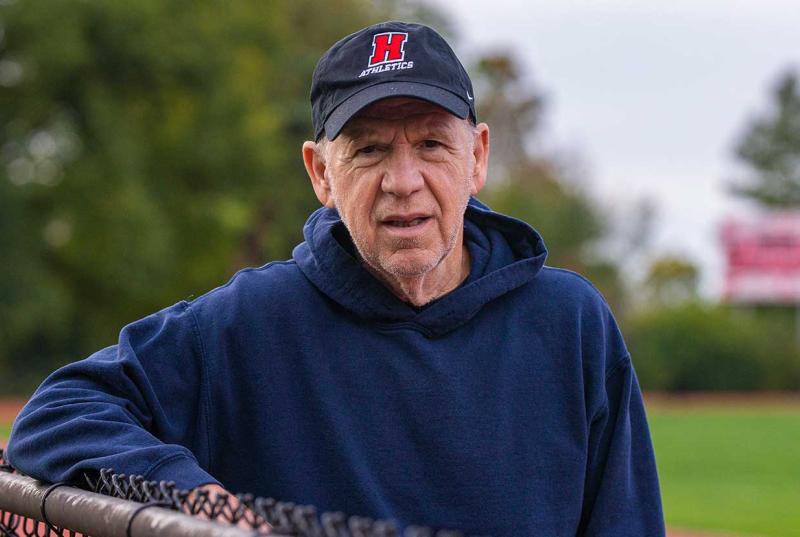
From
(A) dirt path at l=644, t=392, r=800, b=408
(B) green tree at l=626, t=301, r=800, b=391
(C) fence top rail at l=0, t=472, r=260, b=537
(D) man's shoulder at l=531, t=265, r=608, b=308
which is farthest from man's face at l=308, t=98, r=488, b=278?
(B) green tree at l=626, t=301, r=800, b=391

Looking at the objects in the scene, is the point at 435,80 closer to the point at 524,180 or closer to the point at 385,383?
the point at 385,383

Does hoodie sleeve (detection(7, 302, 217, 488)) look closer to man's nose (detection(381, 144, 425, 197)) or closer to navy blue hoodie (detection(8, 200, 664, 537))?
navy blue hoodie (detection(8, 200, 664, 537))

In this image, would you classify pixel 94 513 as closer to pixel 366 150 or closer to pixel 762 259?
pixel 366 150

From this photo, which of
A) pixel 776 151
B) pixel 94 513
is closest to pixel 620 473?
pixel 94 513

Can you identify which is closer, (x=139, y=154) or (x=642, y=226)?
(x=139, y=154)

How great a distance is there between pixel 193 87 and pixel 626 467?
32.4 m

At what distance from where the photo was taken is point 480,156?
2.96m

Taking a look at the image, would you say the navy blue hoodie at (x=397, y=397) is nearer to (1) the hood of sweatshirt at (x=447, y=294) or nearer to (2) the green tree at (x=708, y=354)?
(1) the hood of sweatshirt at (x=447, y=294)

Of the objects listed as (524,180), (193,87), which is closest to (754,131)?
(524,180)

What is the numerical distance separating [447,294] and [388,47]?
555 millimetres

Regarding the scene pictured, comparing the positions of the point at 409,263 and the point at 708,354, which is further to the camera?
the point at 708,354

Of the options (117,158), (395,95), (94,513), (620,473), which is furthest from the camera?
(117,158)

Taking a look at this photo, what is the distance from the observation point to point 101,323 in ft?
119

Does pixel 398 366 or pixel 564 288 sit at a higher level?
pixel 564 288
